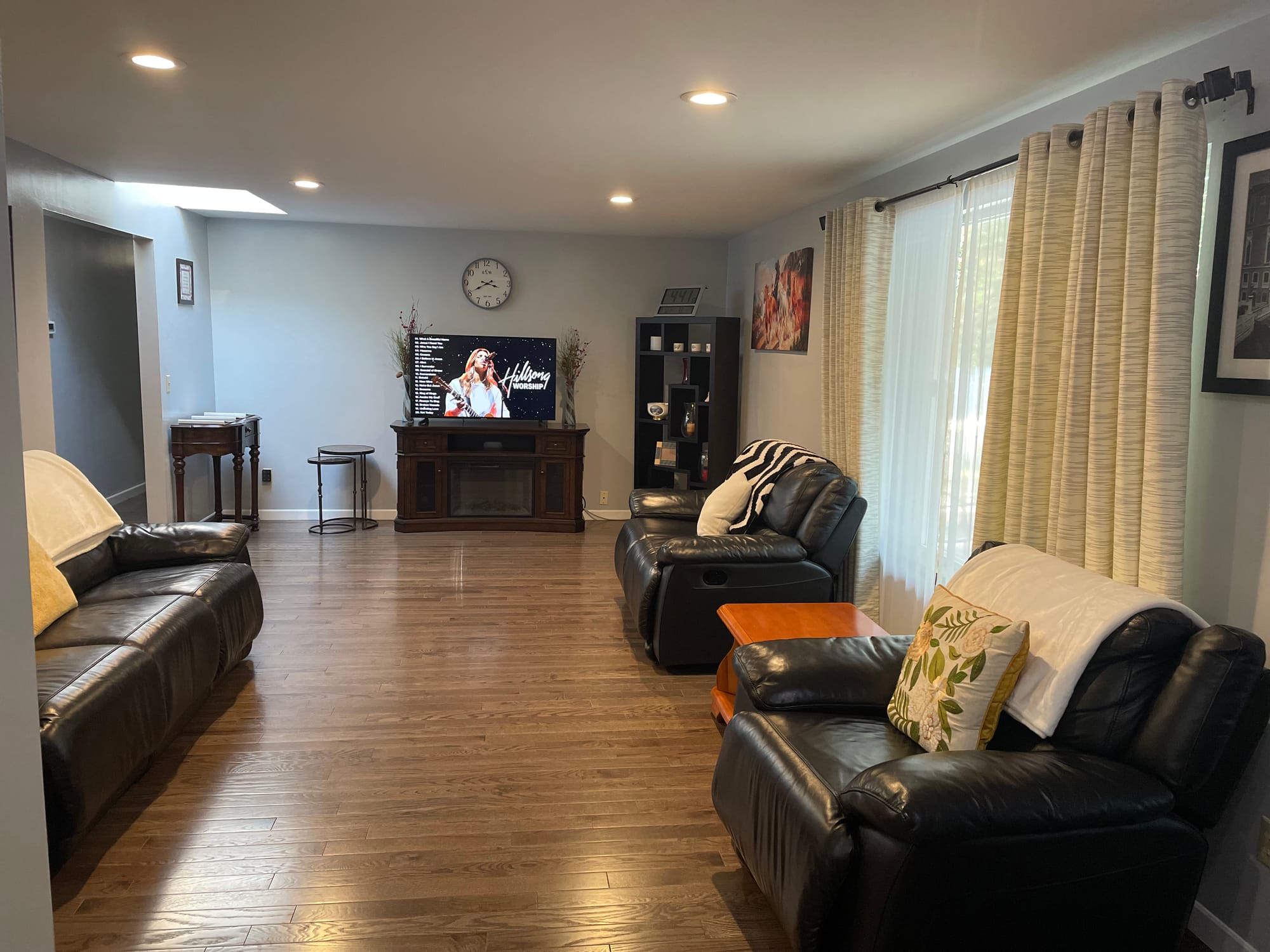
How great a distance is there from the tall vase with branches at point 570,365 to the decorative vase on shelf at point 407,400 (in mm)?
1210

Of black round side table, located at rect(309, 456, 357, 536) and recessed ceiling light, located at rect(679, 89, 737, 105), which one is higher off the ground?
recessed ceiling light, located at rect(679, 89, 737, 105)

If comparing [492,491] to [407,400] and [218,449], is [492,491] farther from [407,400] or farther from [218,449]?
[218,449]

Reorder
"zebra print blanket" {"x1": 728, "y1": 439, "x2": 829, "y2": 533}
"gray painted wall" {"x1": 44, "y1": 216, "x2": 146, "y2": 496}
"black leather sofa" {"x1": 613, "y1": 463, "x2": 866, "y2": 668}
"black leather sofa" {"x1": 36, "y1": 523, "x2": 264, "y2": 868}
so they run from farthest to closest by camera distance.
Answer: "gray painted wall" {"x1": 44, "y1": 216, "x2": 146, "y2": 496}, "zebra print blanket" {"x1": 728, "y1": 439, "x2": 829, "y2": 533}, "black leather sofa" {"x1": 613, "y1": 463, "x2": 866, "y2": 668}, "black leather sofa" {"x1": 36, "y1": 523, "x2": 264, "y2": 868}

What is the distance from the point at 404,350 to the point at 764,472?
3656 millimetres

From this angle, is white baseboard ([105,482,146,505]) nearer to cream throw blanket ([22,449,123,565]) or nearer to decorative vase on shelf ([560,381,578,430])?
decorative vase on shelf ([560,381,578,430])

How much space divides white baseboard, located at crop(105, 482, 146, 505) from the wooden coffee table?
6.00 m

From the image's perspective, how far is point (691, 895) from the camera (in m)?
2.39

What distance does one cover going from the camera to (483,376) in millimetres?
7137

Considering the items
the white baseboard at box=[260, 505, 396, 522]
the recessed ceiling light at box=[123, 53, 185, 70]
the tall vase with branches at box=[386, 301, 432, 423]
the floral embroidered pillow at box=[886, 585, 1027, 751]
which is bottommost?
the white baseboard at box=[260, 505, 396, 522]

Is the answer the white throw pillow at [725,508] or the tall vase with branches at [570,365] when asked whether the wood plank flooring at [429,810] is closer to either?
the white throw pillow at [725,508]

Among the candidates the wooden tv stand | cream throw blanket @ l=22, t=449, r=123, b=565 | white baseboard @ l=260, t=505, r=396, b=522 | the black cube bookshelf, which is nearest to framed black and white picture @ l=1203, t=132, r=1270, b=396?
cream throw blanket @ l=22, t=449, r=123, b=565

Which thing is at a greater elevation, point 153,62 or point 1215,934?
point 153,62

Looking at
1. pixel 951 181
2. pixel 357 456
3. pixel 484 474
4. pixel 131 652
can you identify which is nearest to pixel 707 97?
pixel 951 181

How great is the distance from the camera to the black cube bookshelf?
6.74m
